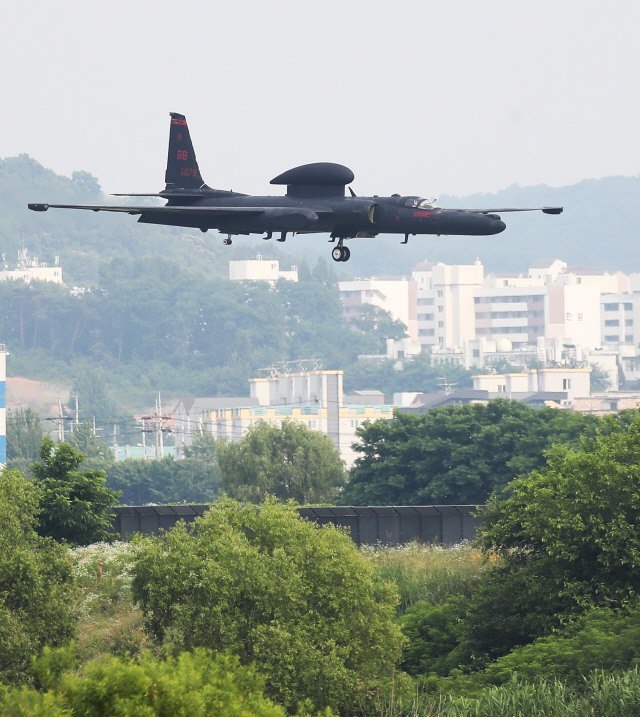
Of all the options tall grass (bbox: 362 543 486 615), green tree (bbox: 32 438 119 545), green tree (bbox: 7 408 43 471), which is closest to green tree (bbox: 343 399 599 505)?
tall grass (bbox: 362 543 486 615)

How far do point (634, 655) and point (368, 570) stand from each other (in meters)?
7.41

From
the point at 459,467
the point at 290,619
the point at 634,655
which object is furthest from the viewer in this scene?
the point at 459,467

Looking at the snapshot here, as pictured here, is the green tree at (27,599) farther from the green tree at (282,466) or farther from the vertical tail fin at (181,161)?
the green tree at (282,466)

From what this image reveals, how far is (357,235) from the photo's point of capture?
37.2 metres

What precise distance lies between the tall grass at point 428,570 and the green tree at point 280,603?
12.1 meters

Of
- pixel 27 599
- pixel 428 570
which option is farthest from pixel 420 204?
pixel 428 570

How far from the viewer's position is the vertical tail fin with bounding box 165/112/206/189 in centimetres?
4044

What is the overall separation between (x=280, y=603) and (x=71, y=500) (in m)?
25.5

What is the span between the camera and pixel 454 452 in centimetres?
9406

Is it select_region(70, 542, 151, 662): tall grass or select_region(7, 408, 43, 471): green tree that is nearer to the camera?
select_region(70, 542, 151, 662): tall grass

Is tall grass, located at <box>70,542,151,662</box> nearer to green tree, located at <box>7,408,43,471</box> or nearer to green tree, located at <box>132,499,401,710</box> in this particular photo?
green tree, located at <box>132,499,401,710</box>

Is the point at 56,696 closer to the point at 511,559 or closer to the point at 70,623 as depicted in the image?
the point at 70,623

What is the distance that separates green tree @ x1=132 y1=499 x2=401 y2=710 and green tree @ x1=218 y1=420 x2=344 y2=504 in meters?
71.2

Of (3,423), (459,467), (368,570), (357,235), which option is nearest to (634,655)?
(368,570)
